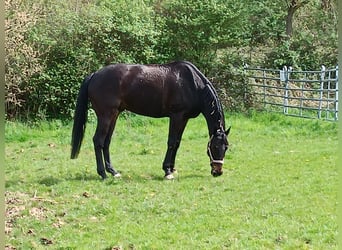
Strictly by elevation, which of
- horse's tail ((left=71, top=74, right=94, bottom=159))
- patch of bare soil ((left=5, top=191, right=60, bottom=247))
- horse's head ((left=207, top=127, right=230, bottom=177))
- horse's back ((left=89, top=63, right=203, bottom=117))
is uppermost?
horse's back ((left=89, top=63, right=203, bottom=117))

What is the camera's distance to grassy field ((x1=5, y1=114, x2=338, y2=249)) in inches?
147

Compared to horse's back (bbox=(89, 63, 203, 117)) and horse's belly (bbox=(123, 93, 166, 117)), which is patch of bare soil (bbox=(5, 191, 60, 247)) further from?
horse's belly (bbox=(123, 93, 166, 117))

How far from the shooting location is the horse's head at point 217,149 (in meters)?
5.69

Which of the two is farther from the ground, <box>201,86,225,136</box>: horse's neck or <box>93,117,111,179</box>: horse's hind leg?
<box>201,86,225,136</box>: horse's neck

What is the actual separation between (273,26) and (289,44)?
92 cm

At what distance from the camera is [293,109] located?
430 inches

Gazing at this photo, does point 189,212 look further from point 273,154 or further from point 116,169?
point 273,154

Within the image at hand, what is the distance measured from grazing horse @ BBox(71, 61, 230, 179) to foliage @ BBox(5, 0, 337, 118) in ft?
12.8

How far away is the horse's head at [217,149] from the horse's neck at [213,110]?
2.9 inches

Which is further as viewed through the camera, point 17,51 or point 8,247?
point 17,51

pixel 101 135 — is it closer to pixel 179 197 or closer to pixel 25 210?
pixel 179 197

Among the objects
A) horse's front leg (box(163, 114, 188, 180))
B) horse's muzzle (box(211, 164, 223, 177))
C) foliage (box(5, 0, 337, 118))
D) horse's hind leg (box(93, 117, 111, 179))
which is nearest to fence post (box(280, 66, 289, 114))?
foliage (box(5, 0, 337, 118))

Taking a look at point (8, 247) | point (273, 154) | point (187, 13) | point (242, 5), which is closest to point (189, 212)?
point (8, 247)

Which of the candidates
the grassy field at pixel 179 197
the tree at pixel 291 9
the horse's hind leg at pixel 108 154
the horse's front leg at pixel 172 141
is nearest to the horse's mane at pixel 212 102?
the horse's front leg at pixel 172 141
